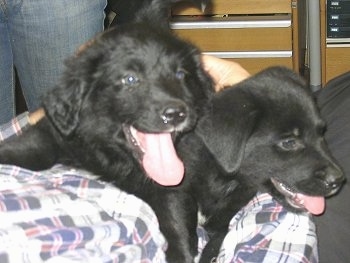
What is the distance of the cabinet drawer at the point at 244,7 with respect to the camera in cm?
335

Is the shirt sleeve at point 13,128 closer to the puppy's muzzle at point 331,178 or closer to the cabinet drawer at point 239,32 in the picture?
the puppy's muzzle at point 331,178

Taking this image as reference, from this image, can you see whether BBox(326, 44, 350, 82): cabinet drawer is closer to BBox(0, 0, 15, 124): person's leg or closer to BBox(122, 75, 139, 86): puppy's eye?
BBox(0, 0, 15, 124): person's leg

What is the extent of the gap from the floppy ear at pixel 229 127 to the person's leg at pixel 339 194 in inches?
9.8

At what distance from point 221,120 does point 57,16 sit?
0.74m

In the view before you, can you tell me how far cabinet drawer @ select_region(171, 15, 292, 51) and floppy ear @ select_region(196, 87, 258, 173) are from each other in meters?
1.94

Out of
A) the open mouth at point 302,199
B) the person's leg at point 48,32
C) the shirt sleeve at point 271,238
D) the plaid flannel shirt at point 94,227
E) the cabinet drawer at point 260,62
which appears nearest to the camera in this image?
the plaid flannel shirt at point 94,227

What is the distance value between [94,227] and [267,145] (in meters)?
0.55

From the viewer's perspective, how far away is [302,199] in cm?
151

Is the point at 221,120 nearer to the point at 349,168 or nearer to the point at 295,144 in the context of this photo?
the point at 295,144

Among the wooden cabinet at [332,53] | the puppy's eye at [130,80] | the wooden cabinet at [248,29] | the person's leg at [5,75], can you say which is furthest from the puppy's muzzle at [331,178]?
the wooden cabinet at [332,53]

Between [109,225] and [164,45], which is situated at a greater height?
[164,45]

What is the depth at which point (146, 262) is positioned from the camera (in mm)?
1160

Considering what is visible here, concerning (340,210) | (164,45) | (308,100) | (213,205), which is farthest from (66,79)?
(340,210)

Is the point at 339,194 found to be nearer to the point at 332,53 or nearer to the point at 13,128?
the point at 13,128
